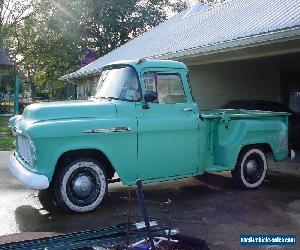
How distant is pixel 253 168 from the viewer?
839 centimetres

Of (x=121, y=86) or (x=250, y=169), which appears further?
(x=250, y=169)

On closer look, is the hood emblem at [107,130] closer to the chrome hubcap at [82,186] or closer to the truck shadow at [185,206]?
the chrome hubcap at [82,186]

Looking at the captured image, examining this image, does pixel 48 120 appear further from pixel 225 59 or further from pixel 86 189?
pixel 225 59

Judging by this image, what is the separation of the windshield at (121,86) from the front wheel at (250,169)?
249 centimetres

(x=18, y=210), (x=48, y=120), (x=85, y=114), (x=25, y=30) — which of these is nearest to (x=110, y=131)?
(x=85, y=114)

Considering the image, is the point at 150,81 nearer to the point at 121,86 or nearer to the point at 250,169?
the point at 121,86

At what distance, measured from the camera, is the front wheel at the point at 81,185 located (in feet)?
21.2

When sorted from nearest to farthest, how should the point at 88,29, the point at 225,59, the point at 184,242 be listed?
the point at 184,242 → the point at 225,59 → the point at 88,29

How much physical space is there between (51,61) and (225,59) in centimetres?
3299

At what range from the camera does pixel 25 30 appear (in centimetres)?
4684

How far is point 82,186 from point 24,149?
45.1 inches

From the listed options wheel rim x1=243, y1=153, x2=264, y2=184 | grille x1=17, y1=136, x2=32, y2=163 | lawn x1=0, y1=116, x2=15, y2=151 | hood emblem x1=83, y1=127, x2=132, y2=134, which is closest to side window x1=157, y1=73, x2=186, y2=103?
hood emblem x1=83, y1=127, x2=132, y2=134

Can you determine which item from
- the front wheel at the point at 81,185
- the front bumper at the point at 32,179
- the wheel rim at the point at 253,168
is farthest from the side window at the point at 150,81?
the wheel rim at the point at 253,168

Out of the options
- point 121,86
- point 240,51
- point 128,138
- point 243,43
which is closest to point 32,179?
point 128,138
